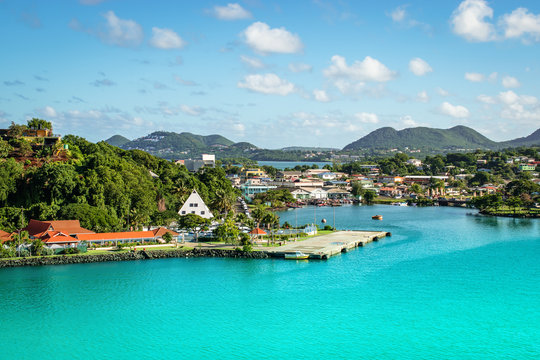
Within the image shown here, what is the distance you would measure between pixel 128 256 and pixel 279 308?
53.7 feet

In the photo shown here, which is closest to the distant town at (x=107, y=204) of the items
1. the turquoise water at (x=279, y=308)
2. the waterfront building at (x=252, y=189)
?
the turquoise water at (x=279, y=308)

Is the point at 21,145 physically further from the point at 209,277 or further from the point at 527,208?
the point at 527,208

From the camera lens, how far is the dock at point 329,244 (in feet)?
135

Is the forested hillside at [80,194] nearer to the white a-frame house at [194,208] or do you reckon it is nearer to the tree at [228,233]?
the white a-frame house at [194,208]

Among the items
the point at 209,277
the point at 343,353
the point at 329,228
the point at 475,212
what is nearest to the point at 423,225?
the point at 329,228

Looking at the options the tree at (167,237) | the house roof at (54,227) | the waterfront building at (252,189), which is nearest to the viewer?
the house roof at (54,227)

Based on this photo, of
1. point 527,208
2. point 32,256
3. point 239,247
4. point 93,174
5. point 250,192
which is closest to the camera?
point 32,256

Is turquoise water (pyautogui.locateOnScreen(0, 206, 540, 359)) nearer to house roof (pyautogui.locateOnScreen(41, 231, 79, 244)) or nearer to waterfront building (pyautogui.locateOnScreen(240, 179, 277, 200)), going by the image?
house roof (pyautogui.locateOnScreen(41, 231, 79, 244))

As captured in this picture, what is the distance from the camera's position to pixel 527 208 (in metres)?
80.7

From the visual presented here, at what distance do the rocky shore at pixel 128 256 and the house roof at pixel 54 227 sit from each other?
12.1 ft

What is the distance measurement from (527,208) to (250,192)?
2032 inches

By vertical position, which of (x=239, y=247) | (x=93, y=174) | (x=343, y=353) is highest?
(x=93, y=174)

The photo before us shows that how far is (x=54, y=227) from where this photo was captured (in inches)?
1638

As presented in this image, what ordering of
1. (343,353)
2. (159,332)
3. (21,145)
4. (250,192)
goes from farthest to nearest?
(250,192) → (21,145) → (159,332) → (343,353)
